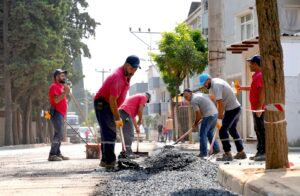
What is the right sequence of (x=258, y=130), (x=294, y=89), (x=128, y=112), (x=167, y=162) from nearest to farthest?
(x=167, y=162), (x=258, y=130), (x=128, y=112), (x=294, y=89)

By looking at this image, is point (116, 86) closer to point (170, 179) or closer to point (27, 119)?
point (170, 179)

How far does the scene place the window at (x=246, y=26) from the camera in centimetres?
2613

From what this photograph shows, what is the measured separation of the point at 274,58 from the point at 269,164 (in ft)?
3.33

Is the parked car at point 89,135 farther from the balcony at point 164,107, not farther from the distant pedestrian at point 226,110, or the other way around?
the balcony at point 164,107

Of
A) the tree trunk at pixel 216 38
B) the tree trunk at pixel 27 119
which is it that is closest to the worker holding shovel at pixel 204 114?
the tree trunk at pixel 216 38

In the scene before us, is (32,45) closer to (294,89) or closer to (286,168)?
(294,89)

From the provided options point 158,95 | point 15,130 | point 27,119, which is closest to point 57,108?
point 15,130

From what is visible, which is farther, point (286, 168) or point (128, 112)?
point (128, 112)

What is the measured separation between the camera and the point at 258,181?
4.62 m

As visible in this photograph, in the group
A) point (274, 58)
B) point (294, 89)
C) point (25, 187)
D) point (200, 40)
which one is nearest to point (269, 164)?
point (274, 58)

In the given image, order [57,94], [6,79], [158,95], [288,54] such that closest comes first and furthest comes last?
[57,94], [288,54], [6,79], [158,95]

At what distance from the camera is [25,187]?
603 centimetres

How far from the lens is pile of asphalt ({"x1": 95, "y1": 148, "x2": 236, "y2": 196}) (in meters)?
5.14

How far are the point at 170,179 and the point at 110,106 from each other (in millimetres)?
2106
